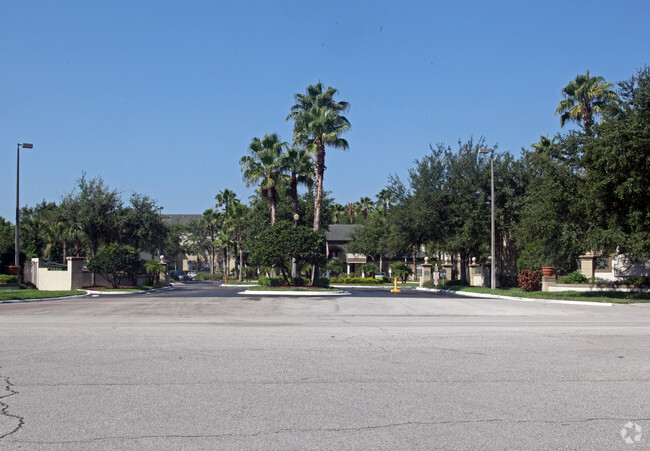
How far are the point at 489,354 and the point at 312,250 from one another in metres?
25.6

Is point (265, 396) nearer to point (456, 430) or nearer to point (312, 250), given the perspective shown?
point (456, 430)

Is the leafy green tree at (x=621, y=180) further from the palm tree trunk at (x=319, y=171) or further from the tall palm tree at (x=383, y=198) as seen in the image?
the tall palm tree at (x=383, y=198)

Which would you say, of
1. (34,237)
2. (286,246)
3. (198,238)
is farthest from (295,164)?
(198,238)

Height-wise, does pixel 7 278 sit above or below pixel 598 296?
above

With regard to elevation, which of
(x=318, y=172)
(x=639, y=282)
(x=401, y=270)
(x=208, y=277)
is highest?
(x=318, y=172)

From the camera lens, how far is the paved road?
5.77m

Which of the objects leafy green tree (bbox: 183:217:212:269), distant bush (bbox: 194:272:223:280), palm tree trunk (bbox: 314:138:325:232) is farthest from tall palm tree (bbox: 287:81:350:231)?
leafy green tree (bbox: 183:217:212:269)

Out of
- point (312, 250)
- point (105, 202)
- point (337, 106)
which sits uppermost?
point (337, 106)

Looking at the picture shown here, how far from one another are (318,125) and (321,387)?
32208 millimetres

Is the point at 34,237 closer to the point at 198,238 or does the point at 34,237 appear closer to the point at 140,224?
the point at 140,224

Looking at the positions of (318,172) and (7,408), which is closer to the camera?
(7,408)

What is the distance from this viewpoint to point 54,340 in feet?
39.7

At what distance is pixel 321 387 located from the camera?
7.84 metres

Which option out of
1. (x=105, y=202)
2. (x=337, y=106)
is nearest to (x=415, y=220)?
(x=337, y=106)
